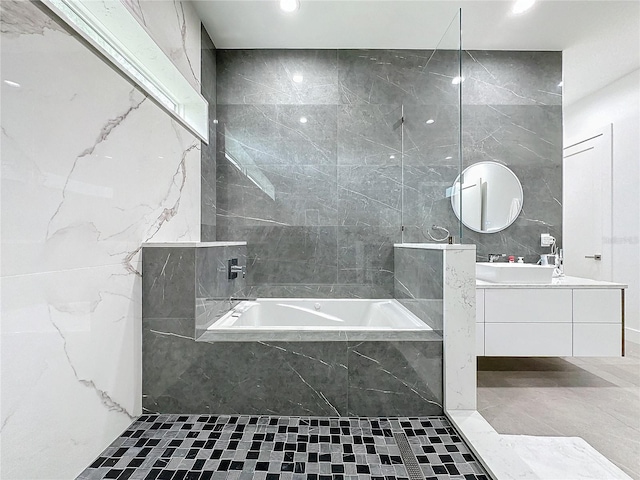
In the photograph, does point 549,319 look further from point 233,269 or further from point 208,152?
point 208,152

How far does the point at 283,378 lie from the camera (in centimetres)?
179

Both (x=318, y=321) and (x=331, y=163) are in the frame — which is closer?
(x=318, y=321)

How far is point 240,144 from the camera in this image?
10.2 feet

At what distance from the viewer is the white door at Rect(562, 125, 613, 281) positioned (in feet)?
12.5

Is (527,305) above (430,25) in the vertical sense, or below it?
below

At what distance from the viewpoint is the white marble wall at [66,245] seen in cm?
106

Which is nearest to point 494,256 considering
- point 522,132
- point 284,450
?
point 522,132

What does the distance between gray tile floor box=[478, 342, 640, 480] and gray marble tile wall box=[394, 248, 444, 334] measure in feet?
2.14

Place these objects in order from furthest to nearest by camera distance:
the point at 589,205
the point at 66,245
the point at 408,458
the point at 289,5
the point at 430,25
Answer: the point at 589,205, the point at 430,25, the point at 289,5, the point at 408,458, the point at 66,245

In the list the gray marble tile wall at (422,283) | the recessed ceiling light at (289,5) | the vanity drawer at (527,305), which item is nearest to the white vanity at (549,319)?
→ the vanity drawer at (527,305)

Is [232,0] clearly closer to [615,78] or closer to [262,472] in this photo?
[262,472]

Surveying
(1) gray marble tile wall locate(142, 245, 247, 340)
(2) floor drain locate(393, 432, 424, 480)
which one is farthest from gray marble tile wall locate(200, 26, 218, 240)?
(2) floor drain locate(393, 432, 424, 480)

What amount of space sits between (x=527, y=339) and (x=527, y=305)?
0.23 metres

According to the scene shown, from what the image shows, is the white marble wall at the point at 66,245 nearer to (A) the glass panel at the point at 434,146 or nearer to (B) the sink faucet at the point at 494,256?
(A) the glass panel at the point at 434,146
